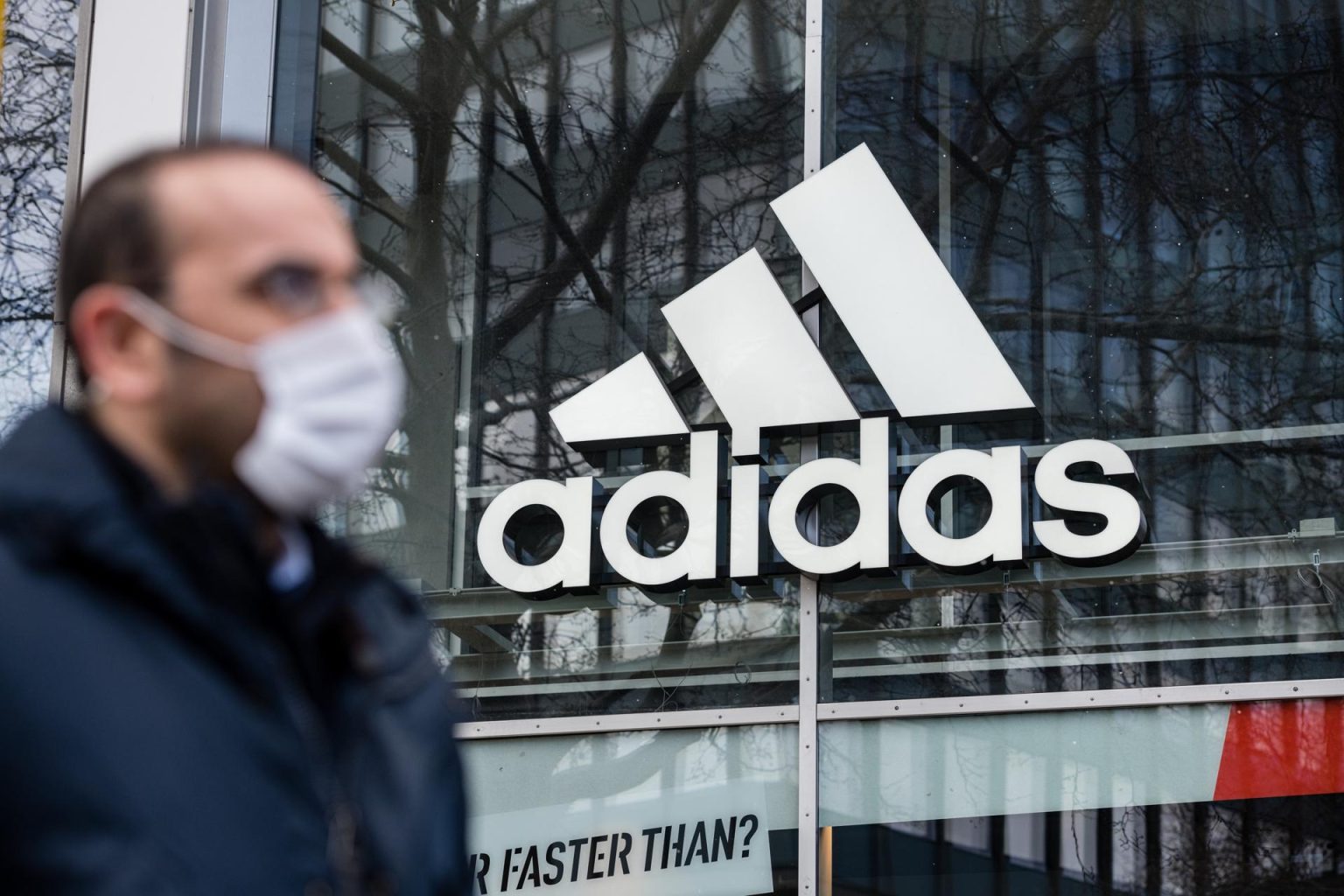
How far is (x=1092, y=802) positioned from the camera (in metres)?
5.36

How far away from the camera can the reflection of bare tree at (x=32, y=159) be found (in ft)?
22.4

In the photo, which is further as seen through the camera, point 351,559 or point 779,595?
point 779,595

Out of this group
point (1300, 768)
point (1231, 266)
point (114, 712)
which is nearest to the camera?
point (114, 712)

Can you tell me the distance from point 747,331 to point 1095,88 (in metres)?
1.38

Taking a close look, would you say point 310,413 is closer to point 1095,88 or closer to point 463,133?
point 1095,88

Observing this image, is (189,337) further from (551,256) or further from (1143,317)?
(551,256)

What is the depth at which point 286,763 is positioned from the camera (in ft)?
4.42

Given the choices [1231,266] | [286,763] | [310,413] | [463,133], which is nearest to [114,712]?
[286,763]

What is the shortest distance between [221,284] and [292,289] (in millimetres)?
57

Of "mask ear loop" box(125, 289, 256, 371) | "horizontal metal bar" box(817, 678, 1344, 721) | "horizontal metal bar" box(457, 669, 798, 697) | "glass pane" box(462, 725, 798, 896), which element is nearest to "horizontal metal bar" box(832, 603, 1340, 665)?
"horizontal metal bar" box(817, 678, 1344, 721)

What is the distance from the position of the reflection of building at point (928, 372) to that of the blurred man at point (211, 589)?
13.6 ft

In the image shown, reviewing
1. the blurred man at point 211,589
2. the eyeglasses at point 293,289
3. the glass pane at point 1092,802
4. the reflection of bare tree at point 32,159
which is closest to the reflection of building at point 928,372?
the glass pane at point 1092,802

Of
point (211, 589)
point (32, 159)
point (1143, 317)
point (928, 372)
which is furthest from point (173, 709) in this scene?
point (32, 159)

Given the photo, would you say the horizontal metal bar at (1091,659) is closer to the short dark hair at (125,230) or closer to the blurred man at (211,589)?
the blurred man at (211,589)
